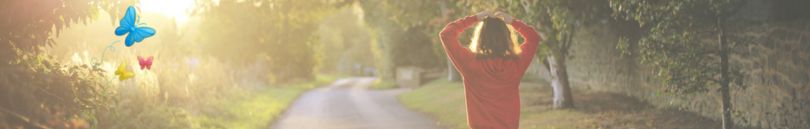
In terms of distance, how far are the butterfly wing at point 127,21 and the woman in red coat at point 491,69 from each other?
7.86 feet

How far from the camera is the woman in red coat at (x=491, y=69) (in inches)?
200

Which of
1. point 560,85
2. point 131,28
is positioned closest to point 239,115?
point 560,85

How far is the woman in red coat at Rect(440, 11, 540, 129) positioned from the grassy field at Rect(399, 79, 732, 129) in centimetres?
673

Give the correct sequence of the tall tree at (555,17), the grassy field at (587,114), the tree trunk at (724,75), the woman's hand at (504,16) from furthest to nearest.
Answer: the tall tree at (555,17) < the grassy field at (587,114) < the tree trunk at (724,75) < the woman's hand at (504,16)

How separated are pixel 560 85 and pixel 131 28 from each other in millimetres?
10844

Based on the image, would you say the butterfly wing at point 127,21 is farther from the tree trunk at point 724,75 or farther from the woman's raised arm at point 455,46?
the tree trunk at point 724,75

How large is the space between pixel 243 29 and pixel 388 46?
328 inches

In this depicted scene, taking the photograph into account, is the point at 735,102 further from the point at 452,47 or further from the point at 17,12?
the point at 17,12

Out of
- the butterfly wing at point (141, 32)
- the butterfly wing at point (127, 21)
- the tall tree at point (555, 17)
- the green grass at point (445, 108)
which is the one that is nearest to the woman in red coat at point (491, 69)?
the butterfly wing at point (127, 21)

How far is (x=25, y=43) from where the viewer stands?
518cm

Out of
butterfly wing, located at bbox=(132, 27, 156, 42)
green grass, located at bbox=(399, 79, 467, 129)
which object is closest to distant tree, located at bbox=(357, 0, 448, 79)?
green grass, located at bbox=(399, 79, 467, 129)

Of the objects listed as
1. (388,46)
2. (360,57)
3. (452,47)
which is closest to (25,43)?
(452,47)

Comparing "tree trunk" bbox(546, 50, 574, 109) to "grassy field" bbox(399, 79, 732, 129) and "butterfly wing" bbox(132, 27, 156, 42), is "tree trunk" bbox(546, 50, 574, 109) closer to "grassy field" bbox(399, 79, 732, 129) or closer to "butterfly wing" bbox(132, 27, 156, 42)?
"grassy field" bbox(399, 79, 732, 129)

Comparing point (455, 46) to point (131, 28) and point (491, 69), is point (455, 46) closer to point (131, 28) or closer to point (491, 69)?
point (491, 69)
